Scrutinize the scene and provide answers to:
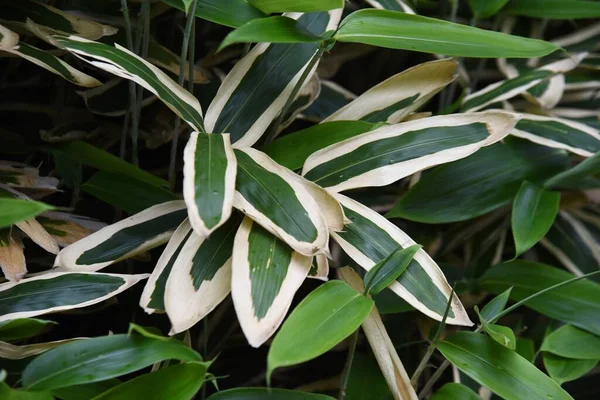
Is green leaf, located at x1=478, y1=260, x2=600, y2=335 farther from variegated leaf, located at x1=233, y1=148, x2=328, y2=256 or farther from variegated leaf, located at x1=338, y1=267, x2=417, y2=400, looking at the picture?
variegated leaf, located at x1=233, y1=148, x2=328, y2=256

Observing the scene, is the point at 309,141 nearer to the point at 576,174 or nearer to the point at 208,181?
the point at 208,181

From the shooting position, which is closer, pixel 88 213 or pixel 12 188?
pixel 12 188

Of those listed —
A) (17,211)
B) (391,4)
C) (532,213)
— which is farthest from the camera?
(391,4)

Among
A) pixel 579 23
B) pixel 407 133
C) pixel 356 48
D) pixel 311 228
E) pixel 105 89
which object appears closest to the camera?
pixel 311 228

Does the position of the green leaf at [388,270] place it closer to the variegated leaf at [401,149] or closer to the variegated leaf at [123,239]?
the variegated leaf at [401,149]

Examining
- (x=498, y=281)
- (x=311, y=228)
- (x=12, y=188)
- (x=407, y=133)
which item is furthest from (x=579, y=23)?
(x=12, y=188)

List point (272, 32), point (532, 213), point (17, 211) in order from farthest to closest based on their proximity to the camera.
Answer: point (532, 213) → point (272, 32) → point (17, 211)

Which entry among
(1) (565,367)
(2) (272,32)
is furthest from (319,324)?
(1) (565,367)

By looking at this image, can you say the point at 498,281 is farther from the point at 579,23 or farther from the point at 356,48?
the point at 579,23
